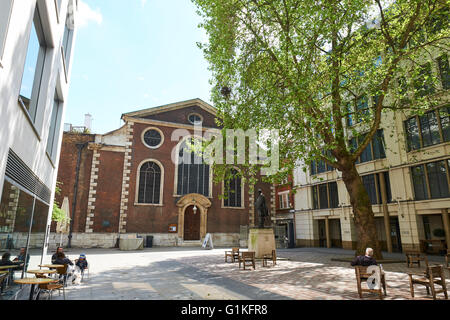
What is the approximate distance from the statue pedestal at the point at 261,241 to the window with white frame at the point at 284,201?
18637 millimetres

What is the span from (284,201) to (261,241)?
19709 millimetres

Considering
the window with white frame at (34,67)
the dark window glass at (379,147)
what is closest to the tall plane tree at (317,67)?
the dark window glass at (379,147)

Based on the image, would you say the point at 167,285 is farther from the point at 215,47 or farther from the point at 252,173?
the point at 215,47

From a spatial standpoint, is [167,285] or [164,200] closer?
[167,285]

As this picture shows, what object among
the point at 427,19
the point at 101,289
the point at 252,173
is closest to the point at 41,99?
the point at 101,289

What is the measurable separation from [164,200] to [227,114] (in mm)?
13517

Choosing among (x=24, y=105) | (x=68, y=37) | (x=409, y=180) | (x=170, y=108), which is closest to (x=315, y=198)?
(x=409, y=180)

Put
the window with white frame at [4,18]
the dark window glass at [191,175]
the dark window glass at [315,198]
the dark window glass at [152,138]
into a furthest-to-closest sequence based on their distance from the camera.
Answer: the dark window glass at [191,175] < the dark window glass at [152,138] < the dark window glass at [315,198] < the window with white frame at [4,18]

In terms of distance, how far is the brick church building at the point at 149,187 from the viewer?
79.8ft

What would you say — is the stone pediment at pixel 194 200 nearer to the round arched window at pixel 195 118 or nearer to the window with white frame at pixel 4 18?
the round arched window at pixel 195 118

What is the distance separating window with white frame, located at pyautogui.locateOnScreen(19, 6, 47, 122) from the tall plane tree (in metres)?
8.89

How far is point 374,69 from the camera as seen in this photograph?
12461mm

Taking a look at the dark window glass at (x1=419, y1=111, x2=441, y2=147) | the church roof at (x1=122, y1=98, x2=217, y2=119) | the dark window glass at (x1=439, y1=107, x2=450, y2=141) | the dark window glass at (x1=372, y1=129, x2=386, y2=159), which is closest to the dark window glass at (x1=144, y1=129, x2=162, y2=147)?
the church roof at (x1=122, y1=98, x2=217, y2=119)
